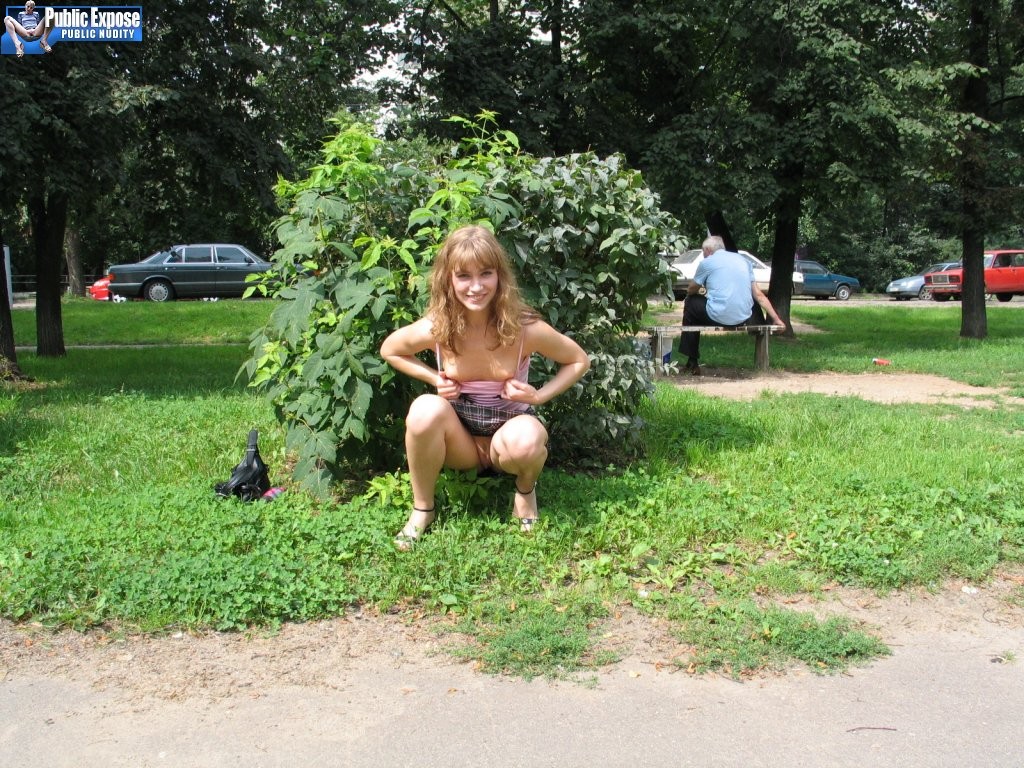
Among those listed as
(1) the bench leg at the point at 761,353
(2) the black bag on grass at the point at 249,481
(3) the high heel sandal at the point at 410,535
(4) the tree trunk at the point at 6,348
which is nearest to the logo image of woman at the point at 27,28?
(4) the tree trunk at the point at 6,348

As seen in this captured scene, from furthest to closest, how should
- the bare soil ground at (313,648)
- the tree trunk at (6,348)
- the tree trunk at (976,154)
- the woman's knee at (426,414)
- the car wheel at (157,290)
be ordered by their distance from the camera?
the car wheel at (157,290)
the tree trunk at (976,154)
the tree trunk at (6,348)
the woman's knee at (426,414)
the bare soil ground at (313,648)

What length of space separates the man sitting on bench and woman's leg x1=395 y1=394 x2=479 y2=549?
6462 millimetres

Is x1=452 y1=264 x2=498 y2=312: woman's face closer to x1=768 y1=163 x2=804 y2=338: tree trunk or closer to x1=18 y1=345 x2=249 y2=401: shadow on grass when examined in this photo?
x1=18 y1=345 x2=249 y2=401: shadow on grass

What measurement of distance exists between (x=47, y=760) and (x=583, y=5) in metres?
12.8

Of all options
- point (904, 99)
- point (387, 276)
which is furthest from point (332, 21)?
point (387, 276)

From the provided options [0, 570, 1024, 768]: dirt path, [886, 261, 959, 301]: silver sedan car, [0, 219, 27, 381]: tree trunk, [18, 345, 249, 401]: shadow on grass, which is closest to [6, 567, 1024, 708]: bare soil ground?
[0, 570, 1024, 768]: dirt path

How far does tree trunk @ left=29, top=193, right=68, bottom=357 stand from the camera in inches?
428

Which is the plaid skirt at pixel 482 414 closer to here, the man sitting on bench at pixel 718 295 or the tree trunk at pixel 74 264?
the man sitting on bench at pixel 718 295

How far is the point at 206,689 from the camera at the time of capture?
3.26 m

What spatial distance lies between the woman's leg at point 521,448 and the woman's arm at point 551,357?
0.38 ft

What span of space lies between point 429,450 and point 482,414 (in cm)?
36

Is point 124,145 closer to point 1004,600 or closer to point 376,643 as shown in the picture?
point 376,643

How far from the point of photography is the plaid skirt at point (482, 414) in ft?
14.7

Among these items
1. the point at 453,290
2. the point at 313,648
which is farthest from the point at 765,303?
the point at 313,648
